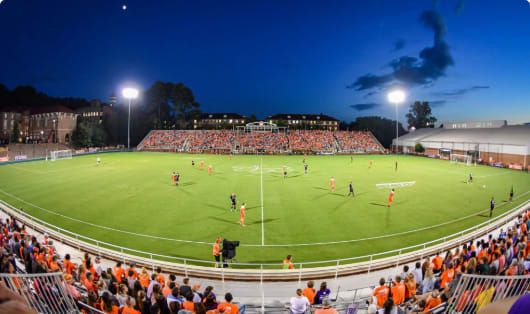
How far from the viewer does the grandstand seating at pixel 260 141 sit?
2763 inches

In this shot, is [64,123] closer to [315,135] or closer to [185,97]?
[185,97]

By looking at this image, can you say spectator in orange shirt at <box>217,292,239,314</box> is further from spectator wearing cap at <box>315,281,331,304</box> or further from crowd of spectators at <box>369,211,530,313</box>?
crowd of spectators at <box>369,211,530,313</box>

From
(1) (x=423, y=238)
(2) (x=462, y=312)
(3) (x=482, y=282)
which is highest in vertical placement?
(3) (x=482, y=282)

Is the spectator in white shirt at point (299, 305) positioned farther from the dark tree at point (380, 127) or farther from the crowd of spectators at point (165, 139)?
the dark tree at point (380, 127)

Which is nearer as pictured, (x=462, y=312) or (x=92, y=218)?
(x=462, y=312)

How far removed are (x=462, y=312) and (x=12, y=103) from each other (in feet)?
393

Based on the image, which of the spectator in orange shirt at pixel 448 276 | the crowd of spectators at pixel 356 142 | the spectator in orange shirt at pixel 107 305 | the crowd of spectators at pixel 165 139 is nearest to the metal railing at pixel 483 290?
the spectator in orange shirt at pixel 448 276

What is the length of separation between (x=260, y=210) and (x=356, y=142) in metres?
64.0

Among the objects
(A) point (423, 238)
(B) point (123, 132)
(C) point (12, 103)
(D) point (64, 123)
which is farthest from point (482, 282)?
(C) point (12, 103)

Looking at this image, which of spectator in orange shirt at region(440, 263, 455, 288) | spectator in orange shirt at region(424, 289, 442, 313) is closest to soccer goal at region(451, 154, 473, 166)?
spectator in orange shirt at region(440, 263, 455, 288)

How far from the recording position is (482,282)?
4148 millimetres

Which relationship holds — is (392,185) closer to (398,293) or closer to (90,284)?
(398,293)

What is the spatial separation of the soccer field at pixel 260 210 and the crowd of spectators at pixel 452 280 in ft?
13.4

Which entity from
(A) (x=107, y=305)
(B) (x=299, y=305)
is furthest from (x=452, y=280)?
(A) (x=107, y=305)
